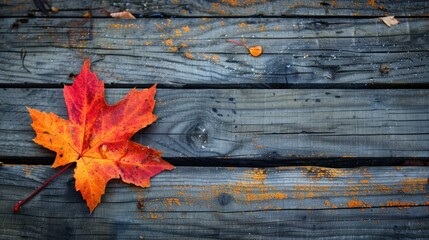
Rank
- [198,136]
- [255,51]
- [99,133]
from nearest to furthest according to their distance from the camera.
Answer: [99,133] < [198,136] < [255,51]

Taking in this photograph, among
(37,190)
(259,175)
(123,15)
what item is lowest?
(37,190)

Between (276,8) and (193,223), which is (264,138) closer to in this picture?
(193,223)

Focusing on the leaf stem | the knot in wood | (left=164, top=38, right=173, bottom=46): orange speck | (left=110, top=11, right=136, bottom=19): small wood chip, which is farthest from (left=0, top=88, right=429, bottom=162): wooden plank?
(left=110, top=11, right=136, bottom=19): small wood chip

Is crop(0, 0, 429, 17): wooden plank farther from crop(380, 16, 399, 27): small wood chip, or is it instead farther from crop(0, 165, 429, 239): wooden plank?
crop(0, 165, 429, 239): wooden plank

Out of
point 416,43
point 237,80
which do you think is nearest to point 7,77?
point 237,80

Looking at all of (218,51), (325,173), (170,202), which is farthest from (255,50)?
(170,202)

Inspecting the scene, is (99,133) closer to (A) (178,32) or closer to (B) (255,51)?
(A) (178,32)

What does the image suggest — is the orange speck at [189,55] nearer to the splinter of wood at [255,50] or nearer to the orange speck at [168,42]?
the orange speck at [168,42]

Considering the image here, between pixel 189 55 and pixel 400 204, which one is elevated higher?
pixel 189 55
